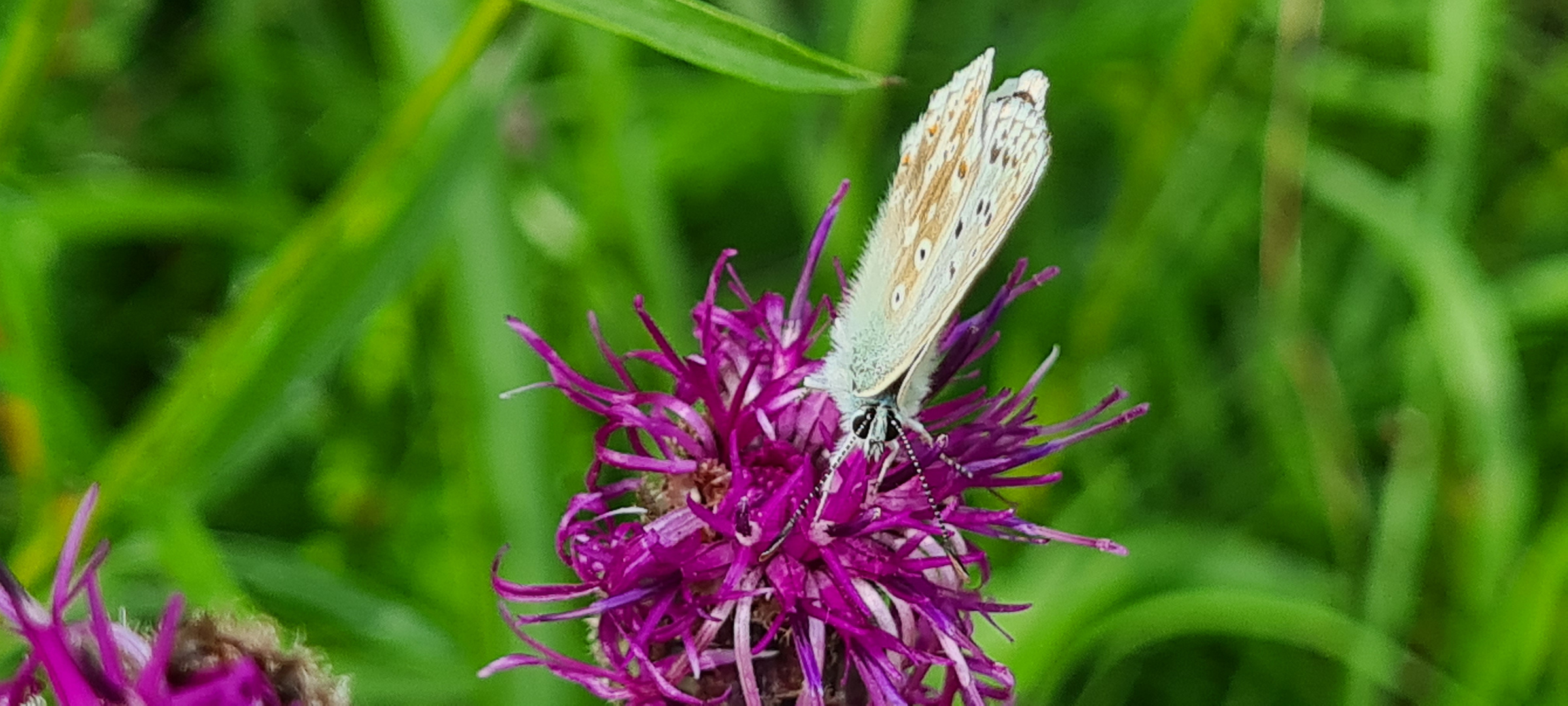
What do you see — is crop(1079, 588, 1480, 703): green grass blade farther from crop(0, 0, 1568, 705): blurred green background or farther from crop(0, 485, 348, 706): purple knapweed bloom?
crop(0, 485, 348, 706): purple knapweed bloom

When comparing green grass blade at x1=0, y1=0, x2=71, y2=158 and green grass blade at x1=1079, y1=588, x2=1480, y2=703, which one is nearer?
green grass blade at x1=0, y1=0, x2=71, y2=158

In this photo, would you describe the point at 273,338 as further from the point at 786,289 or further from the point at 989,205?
the point at 786,289

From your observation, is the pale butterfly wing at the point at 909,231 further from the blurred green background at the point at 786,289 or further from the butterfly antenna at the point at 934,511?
the blurred green background at the point at 786,289

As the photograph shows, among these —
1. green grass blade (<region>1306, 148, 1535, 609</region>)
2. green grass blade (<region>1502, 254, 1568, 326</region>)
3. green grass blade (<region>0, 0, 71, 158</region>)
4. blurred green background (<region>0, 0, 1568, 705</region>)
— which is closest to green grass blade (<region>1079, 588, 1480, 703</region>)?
blurred green background (<region>0, 0, 1568, 705</region>)

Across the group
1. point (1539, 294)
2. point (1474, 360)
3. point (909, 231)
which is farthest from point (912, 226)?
point (1539, 294)

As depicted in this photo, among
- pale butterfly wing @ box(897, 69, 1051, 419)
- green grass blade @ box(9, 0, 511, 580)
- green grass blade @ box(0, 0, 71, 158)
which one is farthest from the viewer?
green grass blade @ box(9, 0, 511, 580)

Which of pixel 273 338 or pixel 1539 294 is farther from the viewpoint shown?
pixel 1539 294

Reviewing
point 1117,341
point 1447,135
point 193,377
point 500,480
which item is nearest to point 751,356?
point 500,480
